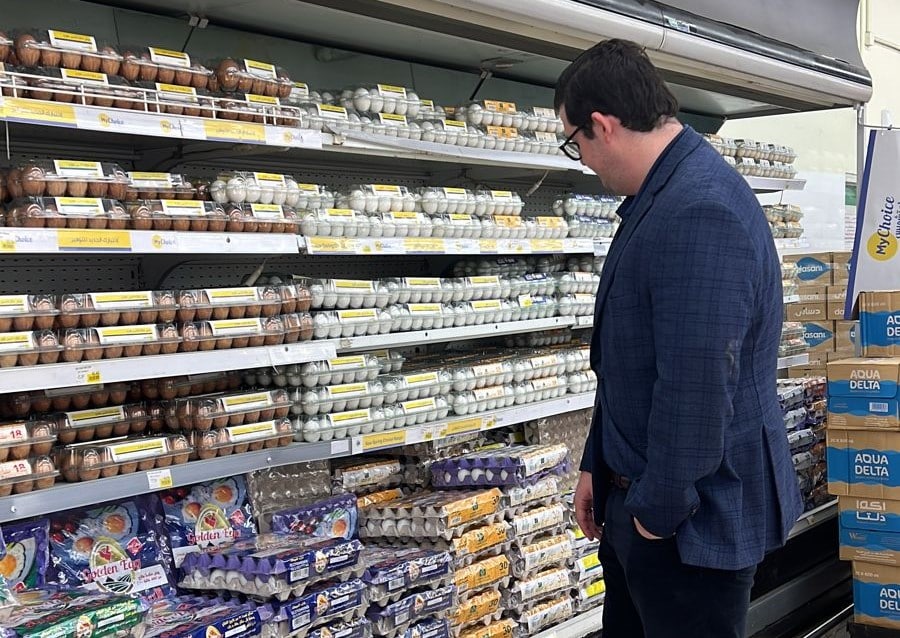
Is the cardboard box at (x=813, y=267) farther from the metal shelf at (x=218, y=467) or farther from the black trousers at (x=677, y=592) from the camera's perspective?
the black trousers at (x=677, y=592)

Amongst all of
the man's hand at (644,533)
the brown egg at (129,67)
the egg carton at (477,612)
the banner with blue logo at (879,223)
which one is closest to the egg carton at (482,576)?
the egg carton at (477,612)

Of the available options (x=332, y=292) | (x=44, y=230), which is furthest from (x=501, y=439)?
(x=44, y=230)

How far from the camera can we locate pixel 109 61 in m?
2.67

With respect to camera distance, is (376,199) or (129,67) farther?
(376,199)

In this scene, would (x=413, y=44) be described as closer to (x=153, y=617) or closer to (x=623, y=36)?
(x=623, y=36)

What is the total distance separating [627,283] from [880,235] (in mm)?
3453

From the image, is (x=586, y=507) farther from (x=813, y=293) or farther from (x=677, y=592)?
Answer: (x=813, y=293)

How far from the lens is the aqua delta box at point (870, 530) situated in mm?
4523

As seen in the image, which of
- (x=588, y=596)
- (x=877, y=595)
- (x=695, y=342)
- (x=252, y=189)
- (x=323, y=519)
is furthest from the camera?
(x=877, y=595)

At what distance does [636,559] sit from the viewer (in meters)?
2.20

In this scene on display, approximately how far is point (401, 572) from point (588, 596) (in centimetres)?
126

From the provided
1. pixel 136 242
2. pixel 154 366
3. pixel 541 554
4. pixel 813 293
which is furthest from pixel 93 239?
pixel 813 293

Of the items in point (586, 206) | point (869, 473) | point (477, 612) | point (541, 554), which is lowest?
point (477, 612)

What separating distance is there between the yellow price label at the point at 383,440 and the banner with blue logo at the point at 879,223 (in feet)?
8.81
